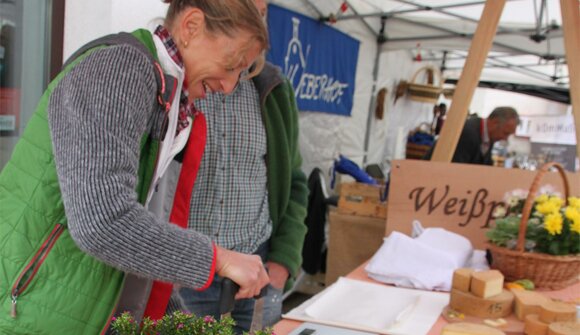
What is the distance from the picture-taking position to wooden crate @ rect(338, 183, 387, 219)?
3.14 meters

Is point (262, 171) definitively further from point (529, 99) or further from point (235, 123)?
point (529, 99)

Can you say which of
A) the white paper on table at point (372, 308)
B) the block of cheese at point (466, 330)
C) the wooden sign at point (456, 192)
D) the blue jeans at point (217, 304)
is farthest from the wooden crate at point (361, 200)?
the block of cheese at point (466, 330)

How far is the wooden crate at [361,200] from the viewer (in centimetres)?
314

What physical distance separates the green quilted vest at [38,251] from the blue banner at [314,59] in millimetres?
2512

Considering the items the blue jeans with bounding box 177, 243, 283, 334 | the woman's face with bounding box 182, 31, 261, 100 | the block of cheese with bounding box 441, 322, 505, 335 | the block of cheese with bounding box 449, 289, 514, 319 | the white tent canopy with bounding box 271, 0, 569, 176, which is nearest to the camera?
the woman's face with bounding box 182, 31, 261, 100

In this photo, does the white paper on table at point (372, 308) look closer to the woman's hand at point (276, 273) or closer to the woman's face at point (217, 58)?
the woman's hand at point (276, 273)

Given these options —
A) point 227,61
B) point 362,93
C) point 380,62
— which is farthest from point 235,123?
point 380,62

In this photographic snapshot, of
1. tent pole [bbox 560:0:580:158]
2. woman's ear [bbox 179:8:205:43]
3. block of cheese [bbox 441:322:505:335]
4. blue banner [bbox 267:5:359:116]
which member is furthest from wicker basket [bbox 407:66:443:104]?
woman's ear [bbox 179:8:205:43]

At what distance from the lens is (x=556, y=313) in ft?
3.80

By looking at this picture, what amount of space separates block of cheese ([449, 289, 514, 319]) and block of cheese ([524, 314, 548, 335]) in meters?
0.08

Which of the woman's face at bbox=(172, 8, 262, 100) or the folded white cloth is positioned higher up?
the woman's face at bbox=(172, 8, 262, 100)

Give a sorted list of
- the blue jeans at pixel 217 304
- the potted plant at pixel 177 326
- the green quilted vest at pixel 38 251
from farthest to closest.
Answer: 1. the blue jeans at pixel 217 304
2. the green quilted vest at pixel 38 251
3. the potted plant at pixel 177 326

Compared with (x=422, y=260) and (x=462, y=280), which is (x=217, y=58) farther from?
(x=422, y=260)

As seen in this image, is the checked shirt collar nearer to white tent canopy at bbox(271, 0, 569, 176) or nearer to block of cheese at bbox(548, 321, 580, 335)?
block of cheese at bbox(548, 321, 580, 335)
